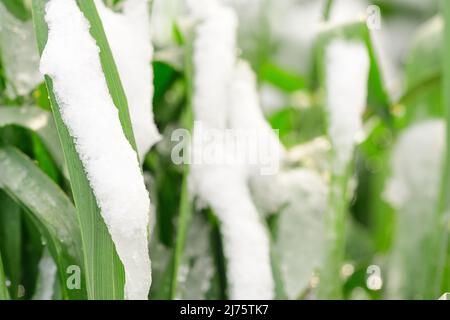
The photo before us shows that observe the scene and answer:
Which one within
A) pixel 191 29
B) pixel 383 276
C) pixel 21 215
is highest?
pixel 191 29

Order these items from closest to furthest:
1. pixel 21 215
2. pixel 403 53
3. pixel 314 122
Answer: pixel 21 215 < pixel 314 122 < pixel 403 53

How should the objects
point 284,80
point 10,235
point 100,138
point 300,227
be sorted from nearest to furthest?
point 100,138, point 10,235, point 300,227, point 284,80

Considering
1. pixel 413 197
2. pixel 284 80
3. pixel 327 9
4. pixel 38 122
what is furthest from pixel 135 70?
pixel 284 80

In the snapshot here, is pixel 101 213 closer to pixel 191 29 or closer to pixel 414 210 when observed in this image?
pixel 191 29

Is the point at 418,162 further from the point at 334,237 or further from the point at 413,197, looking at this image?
the point at 334,237

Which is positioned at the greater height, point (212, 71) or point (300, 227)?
point (212, 71)

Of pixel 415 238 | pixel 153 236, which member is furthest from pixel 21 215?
pixel 415 238

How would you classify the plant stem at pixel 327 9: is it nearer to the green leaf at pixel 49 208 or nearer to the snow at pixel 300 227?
the snow at pixel 300 227
